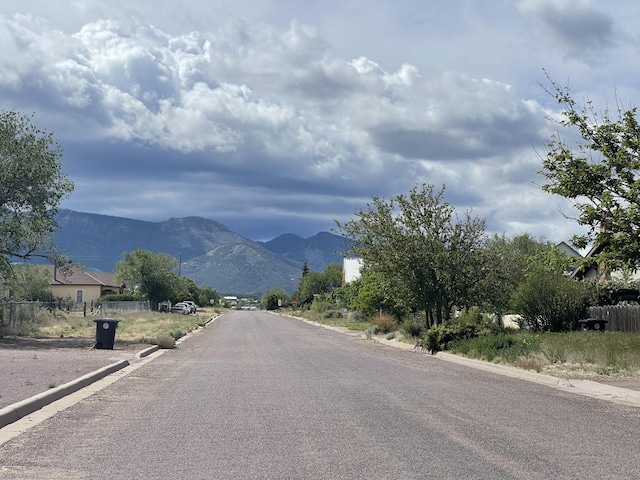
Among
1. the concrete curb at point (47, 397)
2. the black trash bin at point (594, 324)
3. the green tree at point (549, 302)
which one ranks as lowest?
the concrete curb at point (47, 397)

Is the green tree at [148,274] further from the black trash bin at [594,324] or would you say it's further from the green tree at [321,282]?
the black trash bin at [594,324]

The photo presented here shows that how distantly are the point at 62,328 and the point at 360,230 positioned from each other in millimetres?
18925

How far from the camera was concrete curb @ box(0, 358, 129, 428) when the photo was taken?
391 inches

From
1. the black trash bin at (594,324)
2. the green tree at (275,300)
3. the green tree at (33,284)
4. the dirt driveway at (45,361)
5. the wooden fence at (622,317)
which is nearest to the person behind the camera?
the dirt driveway at (45,361)

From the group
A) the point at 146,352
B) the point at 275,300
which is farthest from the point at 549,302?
the point at 275,300

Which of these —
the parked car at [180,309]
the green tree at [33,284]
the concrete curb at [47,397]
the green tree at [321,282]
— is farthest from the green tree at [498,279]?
the green tree at [321,282]

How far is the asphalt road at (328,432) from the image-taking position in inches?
284

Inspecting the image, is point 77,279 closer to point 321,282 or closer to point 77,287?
point 77,287

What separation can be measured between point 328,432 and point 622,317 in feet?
67.5

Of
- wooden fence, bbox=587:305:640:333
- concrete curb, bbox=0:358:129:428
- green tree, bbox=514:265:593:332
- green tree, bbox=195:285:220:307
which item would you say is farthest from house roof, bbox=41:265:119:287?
concrete curb, bbox=0:358:129:428

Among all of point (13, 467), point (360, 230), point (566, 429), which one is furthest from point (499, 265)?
point (13, 467)

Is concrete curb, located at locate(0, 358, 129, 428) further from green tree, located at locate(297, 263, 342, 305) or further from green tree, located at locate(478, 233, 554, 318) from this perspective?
green tree, located at locate(297, 263, 342, 305)

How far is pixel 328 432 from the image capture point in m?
9.16

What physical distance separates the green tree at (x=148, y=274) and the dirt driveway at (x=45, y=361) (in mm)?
54546
